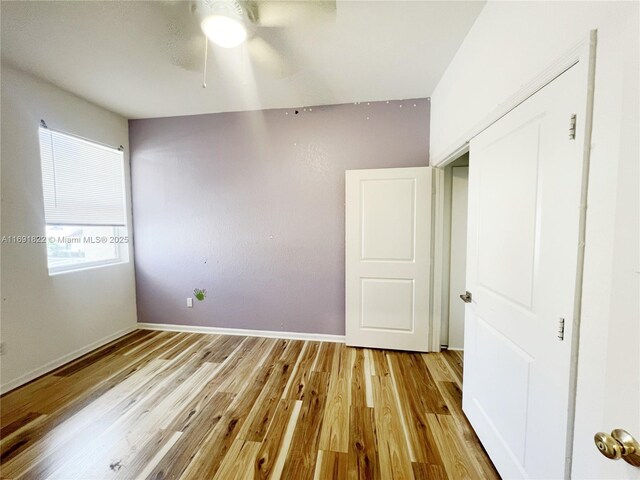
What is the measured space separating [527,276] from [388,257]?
1.48 meters

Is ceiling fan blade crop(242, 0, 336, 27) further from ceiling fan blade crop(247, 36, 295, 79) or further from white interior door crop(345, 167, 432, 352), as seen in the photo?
white interior door crop(345, 167, 432, 352)

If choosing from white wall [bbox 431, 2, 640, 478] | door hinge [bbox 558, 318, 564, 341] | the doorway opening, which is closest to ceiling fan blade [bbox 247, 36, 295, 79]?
white wall [bbox 431, 2, 640, 478]

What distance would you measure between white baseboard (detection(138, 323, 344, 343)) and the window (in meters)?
0.94

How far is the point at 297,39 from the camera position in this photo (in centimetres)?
168

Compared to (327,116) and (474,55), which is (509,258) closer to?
(474,55)

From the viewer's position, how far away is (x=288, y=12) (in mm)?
1435

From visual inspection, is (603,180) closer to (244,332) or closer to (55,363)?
(244,332)

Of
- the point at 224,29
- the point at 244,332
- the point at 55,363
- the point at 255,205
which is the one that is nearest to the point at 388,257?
the point at 255,205

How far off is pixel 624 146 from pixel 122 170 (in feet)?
13.0

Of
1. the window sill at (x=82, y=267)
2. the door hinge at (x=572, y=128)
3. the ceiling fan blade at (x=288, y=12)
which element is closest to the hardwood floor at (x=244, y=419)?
the window sill at (x=82, y=267)

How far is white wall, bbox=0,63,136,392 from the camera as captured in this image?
1990mm

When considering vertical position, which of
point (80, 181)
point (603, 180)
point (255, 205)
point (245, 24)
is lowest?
point (603, 180)

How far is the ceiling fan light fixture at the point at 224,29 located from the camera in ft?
4.39

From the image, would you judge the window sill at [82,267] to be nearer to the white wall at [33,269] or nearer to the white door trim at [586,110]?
the white wall at [33,269]
